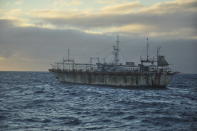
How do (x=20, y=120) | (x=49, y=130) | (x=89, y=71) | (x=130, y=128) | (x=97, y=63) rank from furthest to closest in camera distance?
(x=97, y=63), (x=89, y=71), (x=20, y=120), (x=130, y=128), (x=49, y=130)

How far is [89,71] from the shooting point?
86125mm

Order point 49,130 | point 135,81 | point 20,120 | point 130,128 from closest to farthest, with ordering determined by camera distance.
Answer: point 49,130, point 130,128, point 20,120, point 135,81

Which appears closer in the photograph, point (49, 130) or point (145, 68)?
point (49, 130)

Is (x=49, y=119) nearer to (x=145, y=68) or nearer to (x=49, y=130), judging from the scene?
(x=49, y=130)

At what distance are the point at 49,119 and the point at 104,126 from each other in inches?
223

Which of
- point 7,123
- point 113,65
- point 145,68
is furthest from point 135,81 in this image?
point 7,123

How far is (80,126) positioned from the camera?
81.5 feet

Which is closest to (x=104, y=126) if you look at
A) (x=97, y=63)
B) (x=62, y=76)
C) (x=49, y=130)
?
(x=49, y=130)

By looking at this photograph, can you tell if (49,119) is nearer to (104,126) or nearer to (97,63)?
(104,126)

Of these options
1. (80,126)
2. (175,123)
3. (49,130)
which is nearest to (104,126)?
(80,126)

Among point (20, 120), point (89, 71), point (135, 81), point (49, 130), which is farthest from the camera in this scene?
point (89, 71)

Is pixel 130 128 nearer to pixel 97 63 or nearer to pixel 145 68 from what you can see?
pixel 145 68

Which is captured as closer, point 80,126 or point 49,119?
point 80,126

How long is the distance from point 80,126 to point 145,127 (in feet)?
18.4
